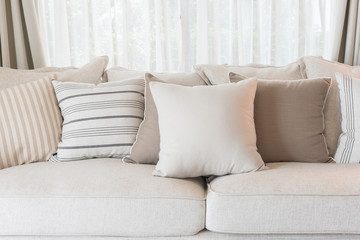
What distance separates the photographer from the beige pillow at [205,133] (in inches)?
64.7

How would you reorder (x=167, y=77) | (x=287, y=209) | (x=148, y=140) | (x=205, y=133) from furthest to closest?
(x=167, y=77)
(x=148, y=140)
(x=205, y=133)
(x=287, y=209)

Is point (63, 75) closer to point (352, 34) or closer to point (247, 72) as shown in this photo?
point (247, 72)

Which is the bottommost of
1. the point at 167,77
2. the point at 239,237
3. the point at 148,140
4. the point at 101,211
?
the point at 239,237

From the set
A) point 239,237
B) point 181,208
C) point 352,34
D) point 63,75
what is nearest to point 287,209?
point 239,237

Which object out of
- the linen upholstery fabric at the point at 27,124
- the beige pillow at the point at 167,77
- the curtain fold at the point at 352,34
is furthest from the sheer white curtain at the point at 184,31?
the linen upholstery fabric at the point at 27,124

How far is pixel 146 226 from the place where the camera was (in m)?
1.50

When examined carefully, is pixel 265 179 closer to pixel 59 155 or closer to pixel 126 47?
pixel 59 155

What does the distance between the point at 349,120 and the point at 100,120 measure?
1.15 meters

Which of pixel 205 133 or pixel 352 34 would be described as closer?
pixel 205 133

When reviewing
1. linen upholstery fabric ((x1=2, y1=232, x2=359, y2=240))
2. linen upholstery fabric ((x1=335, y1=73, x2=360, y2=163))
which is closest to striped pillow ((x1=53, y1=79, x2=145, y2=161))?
linen upholstery fabric ((x1=2, y1=232, x2=359, y2=240))

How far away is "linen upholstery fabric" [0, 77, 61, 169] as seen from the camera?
1.89 meters

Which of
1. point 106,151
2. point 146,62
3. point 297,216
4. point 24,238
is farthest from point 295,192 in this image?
point 146,62

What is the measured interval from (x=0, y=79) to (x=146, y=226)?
3.81 ft

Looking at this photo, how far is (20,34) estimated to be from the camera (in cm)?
269
